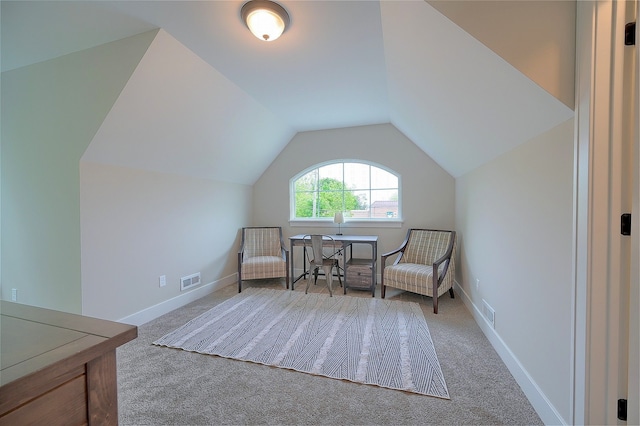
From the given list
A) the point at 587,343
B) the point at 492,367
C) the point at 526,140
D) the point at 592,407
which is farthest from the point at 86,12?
the point at 492,367

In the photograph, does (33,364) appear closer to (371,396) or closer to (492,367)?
(371,396)

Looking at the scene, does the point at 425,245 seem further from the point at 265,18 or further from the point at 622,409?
the point at 265,18

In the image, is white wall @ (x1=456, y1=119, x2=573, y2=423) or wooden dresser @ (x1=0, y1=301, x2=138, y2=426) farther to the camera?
white wall @ (x1=456, y1=119, x2=573, y2=423)

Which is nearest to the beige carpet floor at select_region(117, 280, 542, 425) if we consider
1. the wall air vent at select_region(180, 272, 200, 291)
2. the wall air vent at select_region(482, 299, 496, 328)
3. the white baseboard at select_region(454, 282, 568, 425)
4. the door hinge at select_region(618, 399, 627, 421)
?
the white baseboard at select_region(454, 282, 568, 425)

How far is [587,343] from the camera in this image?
3.71 ft

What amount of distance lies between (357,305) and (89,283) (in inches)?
108

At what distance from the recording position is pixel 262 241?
14.5 ft

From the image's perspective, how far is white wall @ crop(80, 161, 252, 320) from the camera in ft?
7.80

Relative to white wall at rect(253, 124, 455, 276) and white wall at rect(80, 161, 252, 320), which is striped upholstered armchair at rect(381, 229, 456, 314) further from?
white wall at rect(80, 161, 252, 320)

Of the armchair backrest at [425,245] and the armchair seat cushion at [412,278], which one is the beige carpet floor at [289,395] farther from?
the armchair backrest at [425,245]

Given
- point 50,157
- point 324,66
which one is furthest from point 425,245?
point 50,157

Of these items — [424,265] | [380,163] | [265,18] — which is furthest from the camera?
[380,163]

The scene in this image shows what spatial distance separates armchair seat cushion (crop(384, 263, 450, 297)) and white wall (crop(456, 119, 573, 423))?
0.66 m

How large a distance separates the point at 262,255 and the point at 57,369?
12.7 feet
